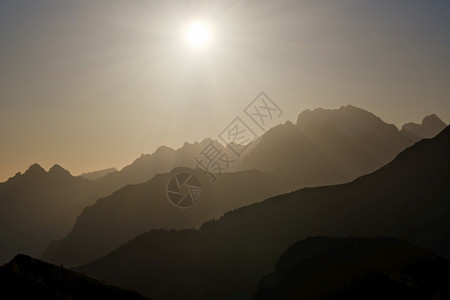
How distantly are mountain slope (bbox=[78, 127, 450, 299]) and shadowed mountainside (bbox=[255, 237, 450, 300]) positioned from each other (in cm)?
985

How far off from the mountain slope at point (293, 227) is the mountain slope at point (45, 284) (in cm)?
3913

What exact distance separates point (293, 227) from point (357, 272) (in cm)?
3592

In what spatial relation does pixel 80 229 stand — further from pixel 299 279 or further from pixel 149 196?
pixel 299 279

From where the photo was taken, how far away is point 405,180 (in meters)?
65.9

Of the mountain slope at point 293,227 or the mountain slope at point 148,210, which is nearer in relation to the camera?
the mountain slope at point 293,227

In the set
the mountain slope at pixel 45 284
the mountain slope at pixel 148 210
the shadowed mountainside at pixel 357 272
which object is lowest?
the shadowed mountainside at pixel 357 272

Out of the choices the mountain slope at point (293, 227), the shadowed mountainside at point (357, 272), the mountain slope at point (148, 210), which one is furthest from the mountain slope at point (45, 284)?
the mountain slope at point (148, 210)

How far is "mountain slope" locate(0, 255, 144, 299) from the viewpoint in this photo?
1788 cm

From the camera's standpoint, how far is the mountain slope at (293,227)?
58.7 meters

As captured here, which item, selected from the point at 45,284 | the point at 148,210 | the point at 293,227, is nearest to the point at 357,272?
the point at 45,284

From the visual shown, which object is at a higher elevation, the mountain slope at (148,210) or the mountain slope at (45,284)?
the mountain slope at (148,210)

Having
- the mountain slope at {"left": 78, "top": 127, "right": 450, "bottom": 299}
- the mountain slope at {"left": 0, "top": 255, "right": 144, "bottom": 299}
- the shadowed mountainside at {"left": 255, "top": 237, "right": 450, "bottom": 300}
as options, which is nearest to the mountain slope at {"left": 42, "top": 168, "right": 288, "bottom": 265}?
the mountain slope at {"left": 78, "top": 127, "right": 450, "bottom": 299}

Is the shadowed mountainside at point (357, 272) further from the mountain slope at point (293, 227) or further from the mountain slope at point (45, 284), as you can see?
the mountain slope at point (45, 284)

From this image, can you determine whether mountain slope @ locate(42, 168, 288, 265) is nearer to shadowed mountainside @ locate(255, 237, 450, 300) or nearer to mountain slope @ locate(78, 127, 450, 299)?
mountain slope @ locate(78, 127, 450, 299)
